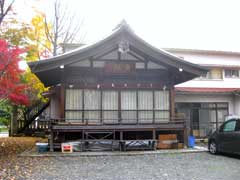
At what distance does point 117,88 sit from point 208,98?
7391 mm

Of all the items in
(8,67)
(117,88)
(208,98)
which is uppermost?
(8,67)

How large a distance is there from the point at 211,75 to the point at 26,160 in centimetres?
1472

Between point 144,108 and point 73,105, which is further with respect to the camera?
point 144,108

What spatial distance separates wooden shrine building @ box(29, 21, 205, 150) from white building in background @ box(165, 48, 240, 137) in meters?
3.25

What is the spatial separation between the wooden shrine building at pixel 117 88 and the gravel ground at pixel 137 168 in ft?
7.68

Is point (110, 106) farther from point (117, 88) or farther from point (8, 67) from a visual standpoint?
point (8, 67)

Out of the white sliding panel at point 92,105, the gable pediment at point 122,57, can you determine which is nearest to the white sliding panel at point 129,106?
the white sliding panel at point 92,105

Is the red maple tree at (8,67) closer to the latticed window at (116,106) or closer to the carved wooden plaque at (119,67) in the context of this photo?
the latticed window at (116,106)

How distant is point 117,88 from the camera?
13.1 metres

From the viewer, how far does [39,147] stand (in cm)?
1146

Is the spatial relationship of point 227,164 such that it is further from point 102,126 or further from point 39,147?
point 39,147

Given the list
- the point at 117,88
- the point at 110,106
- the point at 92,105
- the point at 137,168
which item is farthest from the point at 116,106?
the point at 137,168

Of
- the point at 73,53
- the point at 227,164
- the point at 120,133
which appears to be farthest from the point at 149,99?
the point at 227,164

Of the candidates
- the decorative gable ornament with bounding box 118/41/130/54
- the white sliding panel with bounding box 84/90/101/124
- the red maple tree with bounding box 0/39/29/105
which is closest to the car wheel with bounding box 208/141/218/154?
the white sliding panel with bounding box 84/90/101/124
